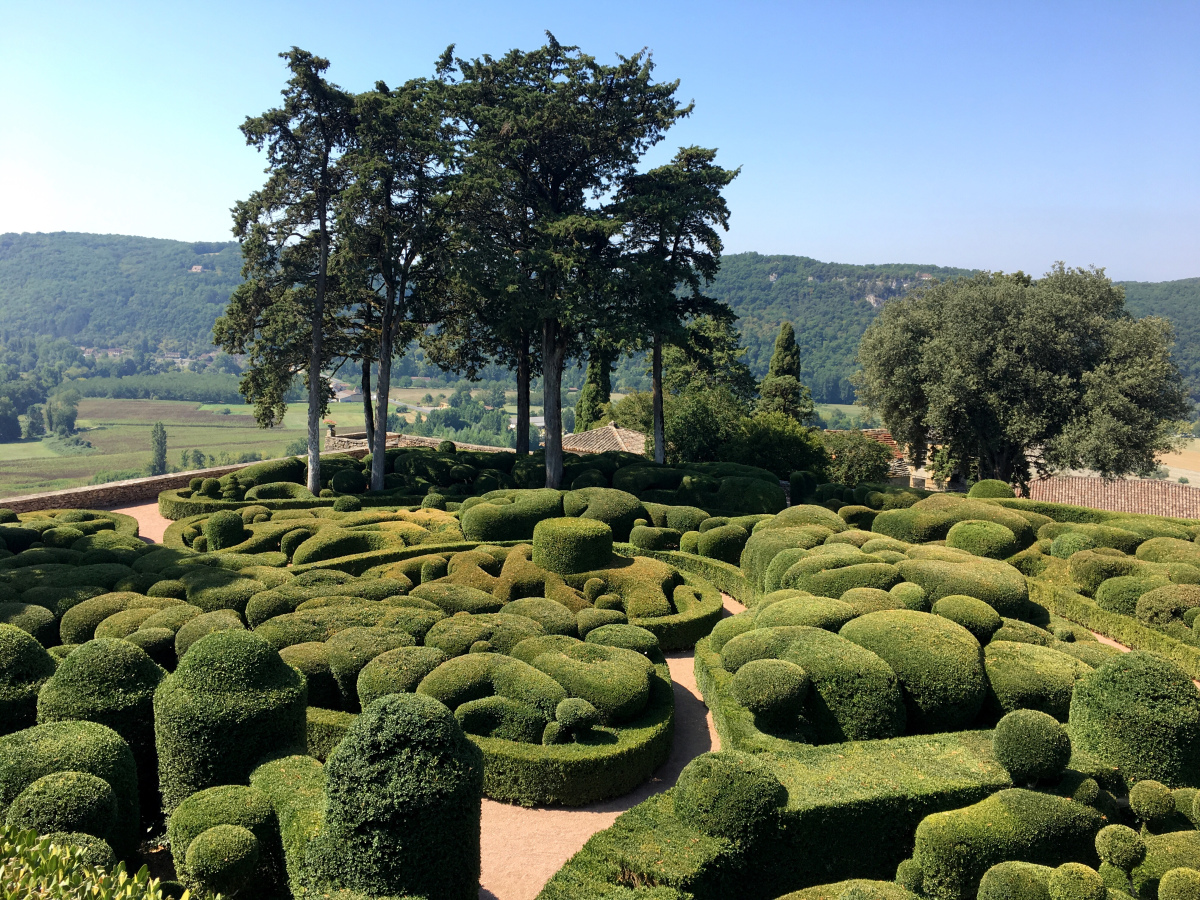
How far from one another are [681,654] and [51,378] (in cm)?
15272

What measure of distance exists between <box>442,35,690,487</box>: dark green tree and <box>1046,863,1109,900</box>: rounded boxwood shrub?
20.5 meters

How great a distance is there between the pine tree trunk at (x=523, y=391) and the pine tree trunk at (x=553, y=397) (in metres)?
2.73

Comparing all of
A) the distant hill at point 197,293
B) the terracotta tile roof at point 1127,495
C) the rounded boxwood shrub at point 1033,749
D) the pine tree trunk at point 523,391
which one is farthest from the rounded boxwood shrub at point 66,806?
the distant hill at point 197,293

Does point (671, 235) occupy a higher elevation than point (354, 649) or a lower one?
higher

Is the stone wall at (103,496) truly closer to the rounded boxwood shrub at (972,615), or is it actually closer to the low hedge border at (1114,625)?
the rounded boxwood shrub at (972,615)

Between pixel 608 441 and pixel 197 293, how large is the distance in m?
163

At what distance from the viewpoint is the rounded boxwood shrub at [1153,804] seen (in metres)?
8.27

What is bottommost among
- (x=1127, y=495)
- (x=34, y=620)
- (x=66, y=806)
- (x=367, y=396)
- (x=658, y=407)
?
(x=1127, y=495)

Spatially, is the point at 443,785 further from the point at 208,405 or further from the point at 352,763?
the point at 208,405

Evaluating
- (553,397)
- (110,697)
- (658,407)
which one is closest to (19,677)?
(110,697)

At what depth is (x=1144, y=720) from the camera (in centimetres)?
911

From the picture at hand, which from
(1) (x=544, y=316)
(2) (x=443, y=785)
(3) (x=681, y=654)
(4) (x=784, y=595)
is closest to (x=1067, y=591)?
(4) (x=784, y=595)

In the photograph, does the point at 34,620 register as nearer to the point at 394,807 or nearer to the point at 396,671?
the point at 396,671

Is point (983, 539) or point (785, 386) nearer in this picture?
point (983, 539)
